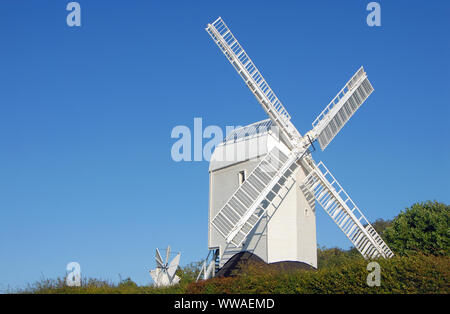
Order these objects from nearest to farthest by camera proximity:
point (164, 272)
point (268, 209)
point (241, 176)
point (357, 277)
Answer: point (357, 277) < point (268, 209) < point (241, 176) < point (164, 272)

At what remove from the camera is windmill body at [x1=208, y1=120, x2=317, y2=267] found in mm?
22031

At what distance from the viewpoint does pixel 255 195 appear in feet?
69.6

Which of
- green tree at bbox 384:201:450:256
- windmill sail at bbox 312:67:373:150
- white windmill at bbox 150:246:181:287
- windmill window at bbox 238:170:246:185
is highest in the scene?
windmill sail at bbox 312:67:373:150

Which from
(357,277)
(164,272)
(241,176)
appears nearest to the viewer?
(357,277)

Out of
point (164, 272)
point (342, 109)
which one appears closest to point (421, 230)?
point (342, 109)

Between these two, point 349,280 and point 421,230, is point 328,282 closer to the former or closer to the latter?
point 349,280

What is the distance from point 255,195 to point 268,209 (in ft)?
4.54

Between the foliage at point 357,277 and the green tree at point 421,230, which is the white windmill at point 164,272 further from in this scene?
the green tree at point 421,230

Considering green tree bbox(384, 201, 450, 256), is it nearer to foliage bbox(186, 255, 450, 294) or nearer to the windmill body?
the windmill body

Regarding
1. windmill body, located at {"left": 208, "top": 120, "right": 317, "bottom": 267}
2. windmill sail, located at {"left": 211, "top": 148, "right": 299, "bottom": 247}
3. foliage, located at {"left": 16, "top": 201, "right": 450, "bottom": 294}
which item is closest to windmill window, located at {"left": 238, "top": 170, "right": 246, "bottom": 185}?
A: windmill body, located at {"left": 208, "top": 120, "right": 317, "bottom": 267}

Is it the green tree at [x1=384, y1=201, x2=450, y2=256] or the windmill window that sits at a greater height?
the windmill window

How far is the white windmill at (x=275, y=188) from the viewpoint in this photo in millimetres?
21359

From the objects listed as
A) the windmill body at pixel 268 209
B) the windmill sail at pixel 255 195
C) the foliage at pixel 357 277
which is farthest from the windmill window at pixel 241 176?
the foliage at pixel 357 277
